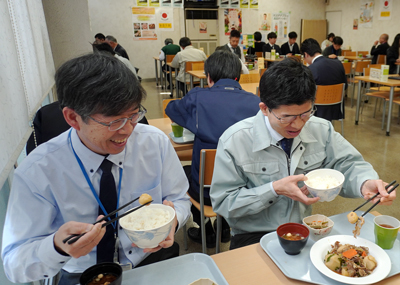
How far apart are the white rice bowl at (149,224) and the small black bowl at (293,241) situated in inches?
15.3

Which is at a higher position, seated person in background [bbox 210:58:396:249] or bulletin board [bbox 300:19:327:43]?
bulletin board [bbox 300:19:327:43]

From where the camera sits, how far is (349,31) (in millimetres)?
11453

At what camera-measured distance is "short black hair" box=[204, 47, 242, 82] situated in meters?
2.61

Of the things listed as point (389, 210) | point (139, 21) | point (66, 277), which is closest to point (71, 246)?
point (66, 277)

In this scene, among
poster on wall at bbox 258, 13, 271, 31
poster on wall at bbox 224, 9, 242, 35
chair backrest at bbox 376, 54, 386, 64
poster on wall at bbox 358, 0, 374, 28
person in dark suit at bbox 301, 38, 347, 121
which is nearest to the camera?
person in dark suit at bbox 301, 38, 347, 121

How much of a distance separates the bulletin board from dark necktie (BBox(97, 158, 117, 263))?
12.6 meters

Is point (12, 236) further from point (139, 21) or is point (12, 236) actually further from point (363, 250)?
point (139, 21)

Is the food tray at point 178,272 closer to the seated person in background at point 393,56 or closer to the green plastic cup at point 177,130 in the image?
the green plastic cup at point 177,130

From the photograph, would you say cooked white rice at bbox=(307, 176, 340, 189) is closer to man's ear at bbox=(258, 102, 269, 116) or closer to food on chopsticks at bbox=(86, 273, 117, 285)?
man's ear at bbox=(258, 102, 269, 116)

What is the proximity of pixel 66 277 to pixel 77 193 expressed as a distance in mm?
371

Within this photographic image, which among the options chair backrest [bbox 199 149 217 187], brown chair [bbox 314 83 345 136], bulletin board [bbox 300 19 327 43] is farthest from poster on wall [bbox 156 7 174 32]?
chair backrest [bbox 199 149 217 187]

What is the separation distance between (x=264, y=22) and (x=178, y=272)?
12.0 metres

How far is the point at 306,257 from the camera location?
1.08m

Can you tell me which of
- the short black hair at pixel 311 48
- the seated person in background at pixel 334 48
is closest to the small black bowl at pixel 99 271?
the short black hair at pixel 311 48
